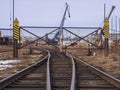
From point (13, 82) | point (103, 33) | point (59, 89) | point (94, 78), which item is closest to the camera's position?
point (59, 89)

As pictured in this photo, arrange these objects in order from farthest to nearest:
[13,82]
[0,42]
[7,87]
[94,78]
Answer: [0,42] → [94,78] → [13,82] → [7,87]

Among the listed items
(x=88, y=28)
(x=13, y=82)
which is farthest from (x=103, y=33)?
(x=13, y=82)

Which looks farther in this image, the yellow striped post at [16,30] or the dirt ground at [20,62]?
the yellow striped post at [16,30]

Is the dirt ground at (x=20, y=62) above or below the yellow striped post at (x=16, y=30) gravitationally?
below

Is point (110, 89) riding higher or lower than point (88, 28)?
lower

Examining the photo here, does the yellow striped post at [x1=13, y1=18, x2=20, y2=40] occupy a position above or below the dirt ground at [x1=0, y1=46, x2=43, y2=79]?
above

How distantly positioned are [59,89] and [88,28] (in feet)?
77.1

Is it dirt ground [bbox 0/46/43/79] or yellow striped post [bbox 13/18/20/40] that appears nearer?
dirt ground [bbox 0/46/43/79]

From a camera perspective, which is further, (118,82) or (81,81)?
(81,81)

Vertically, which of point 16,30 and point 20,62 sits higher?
point 16,30

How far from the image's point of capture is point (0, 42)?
81188 mm

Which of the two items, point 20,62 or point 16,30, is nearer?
point 20,62

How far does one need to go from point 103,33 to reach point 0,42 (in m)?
50.4

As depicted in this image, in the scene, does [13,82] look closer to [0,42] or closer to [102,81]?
[102,81]
